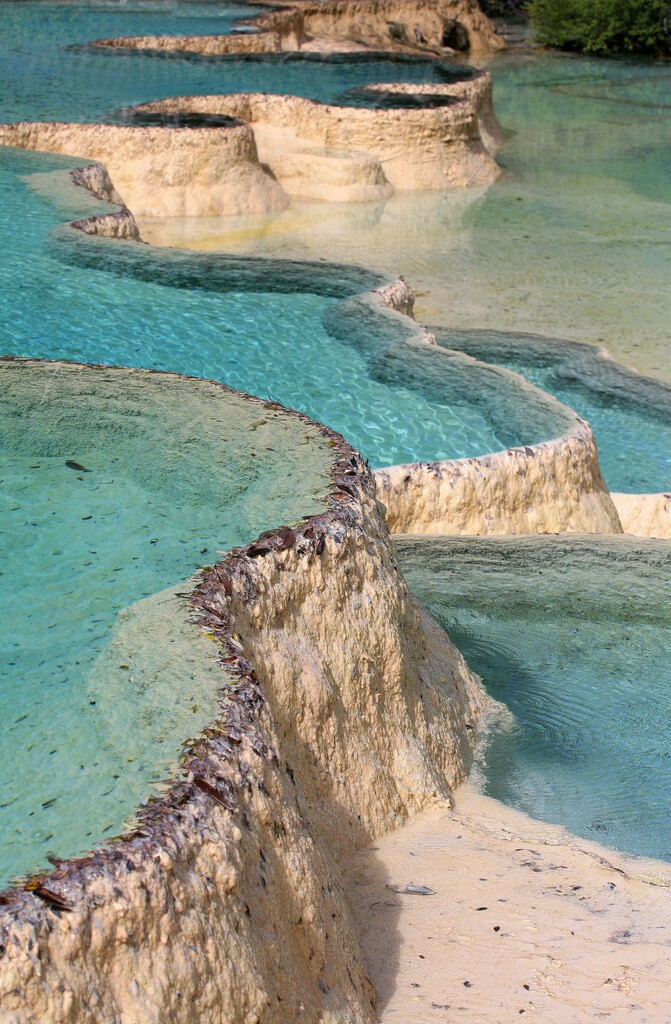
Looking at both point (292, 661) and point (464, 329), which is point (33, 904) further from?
point (464, 329)

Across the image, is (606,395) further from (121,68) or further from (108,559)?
(121,68)

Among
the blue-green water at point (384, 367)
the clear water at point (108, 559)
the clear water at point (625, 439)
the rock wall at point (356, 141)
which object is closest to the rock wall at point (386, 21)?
the blue-green water at point (384, 367)

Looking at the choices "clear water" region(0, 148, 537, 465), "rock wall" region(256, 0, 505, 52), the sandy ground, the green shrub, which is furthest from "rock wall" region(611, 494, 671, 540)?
the green shrub

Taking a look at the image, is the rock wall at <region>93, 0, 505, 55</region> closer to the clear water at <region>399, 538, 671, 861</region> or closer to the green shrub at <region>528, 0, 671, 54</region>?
the green shrub at <region>528, 0, 671, 54</region>

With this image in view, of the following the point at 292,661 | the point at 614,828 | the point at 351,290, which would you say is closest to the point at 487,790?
the point at 614,828

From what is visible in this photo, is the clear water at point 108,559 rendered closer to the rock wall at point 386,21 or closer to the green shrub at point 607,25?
the rock wall at point 386,21

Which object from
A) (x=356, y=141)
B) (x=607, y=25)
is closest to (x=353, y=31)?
(x=607, y=25)
